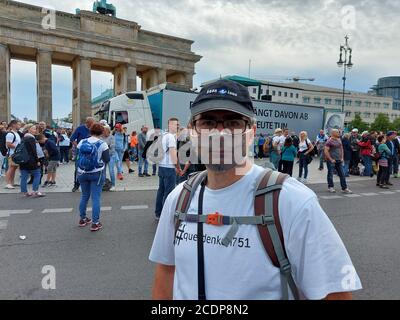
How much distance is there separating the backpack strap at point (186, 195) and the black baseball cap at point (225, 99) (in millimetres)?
A: 335

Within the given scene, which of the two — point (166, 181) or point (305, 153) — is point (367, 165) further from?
point (166, 181)

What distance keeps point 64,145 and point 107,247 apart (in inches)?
563

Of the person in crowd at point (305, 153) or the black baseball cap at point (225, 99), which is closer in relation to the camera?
the black baseball cap at point (225, 99)

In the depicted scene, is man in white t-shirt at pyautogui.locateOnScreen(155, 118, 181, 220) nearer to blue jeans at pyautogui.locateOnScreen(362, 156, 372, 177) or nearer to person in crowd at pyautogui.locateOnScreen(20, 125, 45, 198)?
→ person in crowd at pyautogui.locateOnScreen(20, 125, 45, 198)

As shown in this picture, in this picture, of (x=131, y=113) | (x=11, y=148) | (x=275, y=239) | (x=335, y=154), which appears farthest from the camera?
(x=131, y=113)

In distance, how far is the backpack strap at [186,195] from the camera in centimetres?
162

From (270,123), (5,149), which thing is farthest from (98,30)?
(5,149)

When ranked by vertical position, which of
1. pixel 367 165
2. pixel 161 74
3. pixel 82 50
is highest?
pixel 82 50

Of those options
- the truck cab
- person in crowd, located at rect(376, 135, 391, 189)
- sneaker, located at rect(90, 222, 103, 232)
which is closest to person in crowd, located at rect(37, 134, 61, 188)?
sneaker, located at rect(90, 222, 103, 232)

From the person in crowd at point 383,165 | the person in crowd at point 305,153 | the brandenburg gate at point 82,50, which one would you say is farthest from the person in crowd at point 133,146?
the brandenburg gate at point 82,50

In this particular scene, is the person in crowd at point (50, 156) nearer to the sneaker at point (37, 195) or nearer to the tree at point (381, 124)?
the sneaker at point (37, 195)

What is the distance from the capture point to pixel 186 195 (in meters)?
1.66

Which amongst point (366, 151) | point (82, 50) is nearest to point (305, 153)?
point (366, 151)
